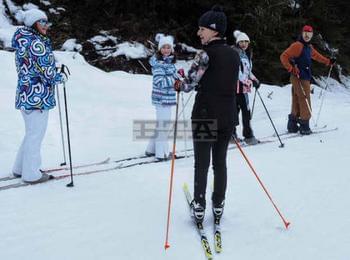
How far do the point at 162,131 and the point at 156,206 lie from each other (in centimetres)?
191

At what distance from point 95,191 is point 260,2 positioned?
401 inches

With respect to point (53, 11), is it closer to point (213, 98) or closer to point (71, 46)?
point (71, 46)

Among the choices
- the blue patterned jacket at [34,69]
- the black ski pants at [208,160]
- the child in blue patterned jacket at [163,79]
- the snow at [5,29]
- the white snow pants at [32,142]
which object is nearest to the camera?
the black ski pants at [208,160]

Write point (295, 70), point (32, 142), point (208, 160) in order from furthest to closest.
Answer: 1. point (295, 70)
2. point (32, 142)
3. point (208, 160)

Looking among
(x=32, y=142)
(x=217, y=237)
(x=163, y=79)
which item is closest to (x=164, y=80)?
(x=163, y=79)

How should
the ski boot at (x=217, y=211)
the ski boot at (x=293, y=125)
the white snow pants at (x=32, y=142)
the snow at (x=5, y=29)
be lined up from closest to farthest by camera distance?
the ski boot at (x=217, y=211)
the white snow pants at (x=32, y=142)
the ski boot at (x=293, y=125)
the snow at (x=5, y=29)

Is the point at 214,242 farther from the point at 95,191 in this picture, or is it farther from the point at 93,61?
→ the point at 93,61

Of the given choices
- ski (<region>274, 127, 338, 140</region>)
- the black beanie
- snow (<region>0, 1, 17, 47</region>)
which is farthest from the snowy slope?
snow (<region>0, 1, 17, 47</region>)

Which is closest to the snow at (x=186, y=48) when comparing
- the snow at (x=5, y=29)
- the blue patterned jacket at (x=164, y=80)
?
the snow at (x=5, y=29)

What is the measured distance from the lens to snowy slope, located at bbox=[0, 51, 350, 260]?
360 centimetres

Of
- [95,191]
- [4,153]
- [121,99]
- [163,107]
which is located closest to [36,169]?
[95,191]

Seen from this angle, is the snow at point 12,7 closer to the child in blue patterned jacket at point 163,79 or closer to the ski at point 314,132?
the child in blue patterned jacket at point 163,79

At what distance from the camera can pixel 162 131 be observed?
6305 millimetres

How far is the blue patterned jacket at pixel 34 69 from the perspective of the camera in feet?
15.8
